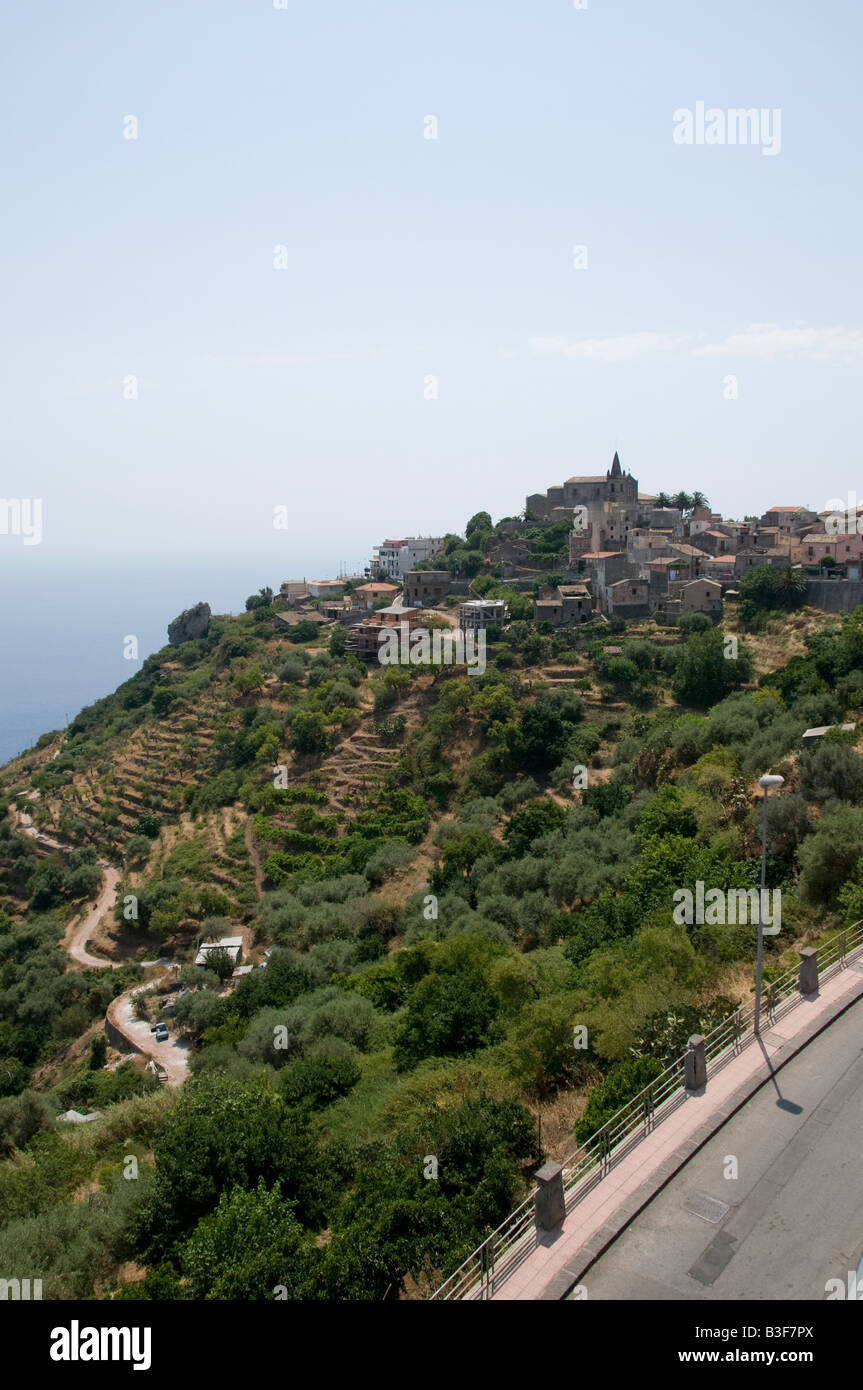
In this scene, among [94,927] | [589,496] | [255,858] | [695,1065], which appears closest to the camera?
[695,1065]

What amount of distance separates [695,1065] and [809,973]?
353cm

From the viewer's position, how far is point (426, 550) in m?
80.7

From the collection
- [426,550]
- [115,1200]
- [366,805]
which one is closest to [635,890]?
[115,1200]

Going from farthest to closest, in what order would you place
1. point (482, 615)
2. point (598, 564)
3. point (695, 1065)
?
point (598, 564) → point (482, 615) → point (695, 1065)

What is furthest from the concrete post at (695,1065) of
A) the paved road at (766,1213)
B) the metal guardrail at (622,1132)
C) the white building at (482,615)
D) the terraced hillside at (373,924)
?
the white building at (482,615)

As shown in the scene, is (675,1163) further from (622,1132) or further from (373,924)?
(373,924)

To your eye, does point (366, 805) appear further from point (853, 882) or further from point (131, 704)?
point (131, 704)

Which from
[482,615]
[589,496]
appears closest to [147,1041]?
[482,615]

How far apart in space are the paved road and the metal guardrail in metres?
0.76

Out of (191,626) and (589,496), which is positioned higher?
(589,496)

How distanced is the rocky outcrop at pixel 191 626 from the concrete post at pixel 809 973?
6716cm

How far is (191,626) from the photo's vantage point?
246 ft

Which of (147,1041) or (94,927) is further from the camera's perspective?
(94,927)
